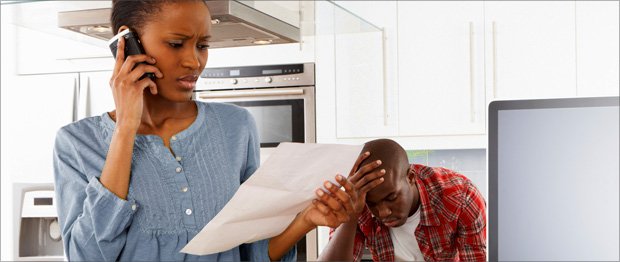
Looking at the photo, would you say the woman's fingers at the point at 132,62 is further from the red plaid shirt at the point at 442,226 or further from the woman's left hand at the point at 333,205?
Result: the red plaid shirt at the point at 442,226

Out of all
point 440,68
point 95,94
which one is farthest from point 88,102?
point 440,68

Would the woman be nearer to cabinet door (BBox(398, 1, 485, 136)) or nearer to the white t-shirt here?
the white t-shirt

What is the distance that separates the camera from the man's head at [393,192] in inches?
A: 67.8

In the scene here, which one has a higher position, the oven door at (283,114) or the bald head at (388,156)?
the oven door at (283,114)

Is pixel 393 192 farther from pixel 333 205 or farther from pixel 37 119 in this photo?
pixel 37 119

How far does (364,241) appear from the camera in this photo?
5.75 ft

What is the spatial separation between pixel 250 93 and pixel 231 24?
132 cm

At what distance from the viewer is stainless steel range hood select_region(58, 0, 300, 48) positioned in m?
1.93

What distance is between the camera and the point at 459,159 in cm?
379

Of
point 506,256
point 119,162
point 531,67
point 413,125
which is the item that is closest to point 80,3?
point 119,162

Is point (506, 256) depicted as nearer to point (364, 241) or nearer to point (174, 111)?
point (174, 111)

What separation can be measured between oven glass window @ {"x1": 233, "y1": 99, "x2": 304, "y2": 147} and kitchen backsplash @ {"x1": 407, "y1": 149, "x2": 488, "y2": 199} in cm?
69

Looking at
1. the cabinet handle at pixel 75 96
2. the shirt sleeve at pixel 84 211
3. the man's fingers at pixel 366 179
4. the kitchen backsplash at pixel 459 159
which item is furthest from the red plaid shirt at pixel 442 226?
the cabinet handle at pixel 75 96

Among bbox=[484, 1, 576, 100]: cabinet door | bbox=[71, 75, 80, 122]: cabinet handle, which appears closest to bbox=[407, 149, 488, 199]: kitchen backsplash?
bbox=[484, 1, 576, 100]: cabinet door
